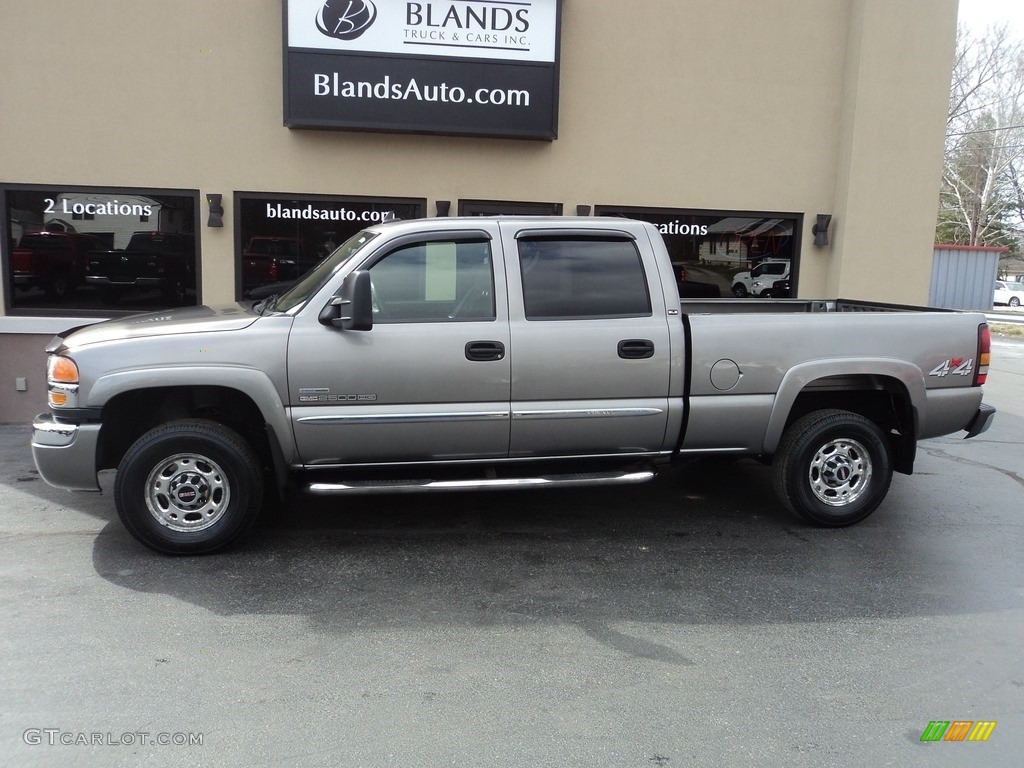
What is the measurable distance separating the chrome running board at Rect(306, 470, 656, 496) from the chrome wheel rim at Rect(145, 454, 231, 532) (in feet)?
1.83

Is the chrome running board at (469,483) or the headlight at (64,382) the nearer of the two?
the headlight at (64,382)

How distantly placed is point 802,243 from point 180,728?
8557 millimetres

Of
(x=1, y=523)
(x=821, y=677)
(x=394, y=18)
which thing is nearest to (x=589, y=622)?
(x=821, y=677)

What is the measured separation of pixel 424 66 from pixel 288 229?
88.3 inches

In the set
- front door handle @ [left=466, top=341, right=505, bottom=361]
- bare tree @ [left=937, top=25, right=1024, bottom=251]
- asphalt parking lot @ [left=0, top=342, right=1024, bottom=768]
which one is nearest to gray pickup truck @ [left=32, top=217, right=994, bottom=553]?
front door handle @ [left=466, top=341, right=505, bottom=361]

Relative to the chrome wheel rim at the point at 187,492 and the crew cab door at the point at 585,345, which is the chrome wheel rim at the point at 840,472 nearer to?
the crew cab door at the point at 585,345

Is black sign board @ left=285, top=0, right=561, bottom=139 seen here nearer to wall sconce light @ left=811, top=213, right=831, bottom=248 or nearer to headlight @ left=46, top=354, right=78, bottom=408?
wall sconce light @ left=811, top=213, right=831, bottom=248

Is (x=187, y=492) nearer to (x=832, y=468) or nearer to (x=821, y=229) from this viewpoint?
(x=832, y=468)

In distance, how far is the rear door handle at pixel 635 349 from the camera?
5.26m

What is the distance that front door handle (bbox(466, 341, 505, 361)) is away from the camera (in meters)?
5.10

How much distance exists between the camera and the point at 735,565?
5.17 meters

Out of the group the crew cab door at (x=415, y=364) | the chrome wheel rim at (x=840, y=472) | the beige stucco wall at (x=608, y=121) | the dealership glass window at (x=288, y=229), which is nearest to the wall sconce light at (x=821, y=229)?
the beige stucco wall at (x=608, y=121)

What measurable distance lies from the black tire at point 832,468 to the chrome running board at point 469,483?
1039 mm

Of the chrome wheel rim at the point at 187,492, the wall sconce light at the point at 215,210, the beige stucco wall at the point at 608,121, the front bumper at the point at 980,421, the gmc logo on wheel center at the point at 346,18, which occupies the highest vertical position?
the gmc logo on wheel center at the point at 346,18
